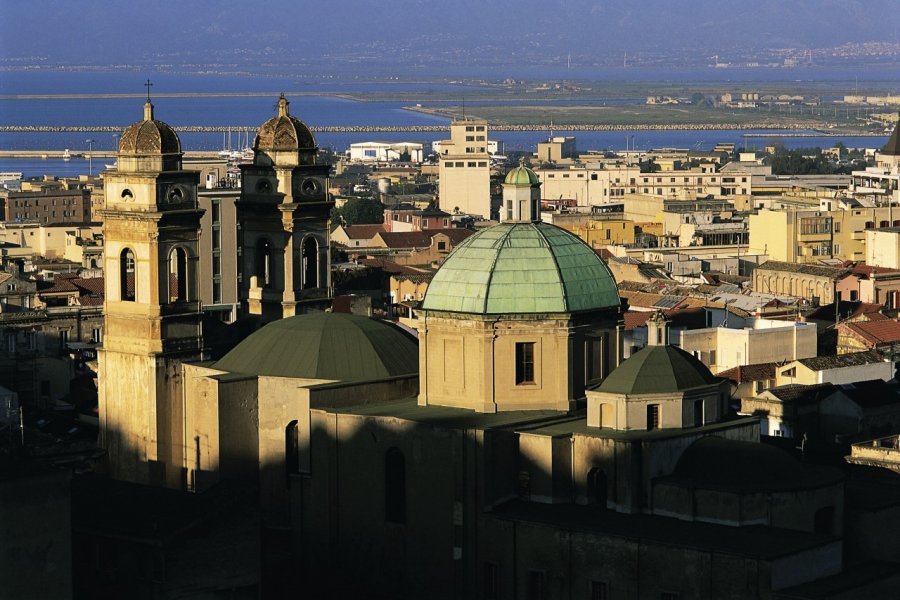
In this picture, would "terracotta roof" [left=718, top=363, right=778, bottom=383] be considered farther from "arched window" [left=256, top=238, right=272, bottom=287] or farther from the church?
the church

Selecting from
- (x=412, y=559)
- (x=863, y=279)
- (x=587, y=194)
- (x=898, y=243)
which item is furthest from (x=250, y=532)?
(x=587, y=194)

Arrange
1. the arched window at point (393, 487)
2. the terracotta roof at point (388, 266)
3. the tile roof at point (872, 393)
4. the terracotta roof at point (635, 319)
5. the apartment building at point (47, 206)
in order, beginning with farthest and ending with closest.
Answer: the apartment building at point (47, 206), the terracotta roof at point (388, 266), the terracotta roof at point (635, 319), the tile roof at point (872, 393), the arched window at point (393, 487)

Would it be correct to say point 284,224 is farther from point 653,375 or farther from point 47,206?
point 47,206

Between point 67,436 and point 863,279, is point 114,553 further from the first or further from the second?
point 863,279

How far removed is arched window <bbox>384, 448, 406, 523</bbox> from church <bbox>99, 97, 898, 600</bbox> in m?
0.03

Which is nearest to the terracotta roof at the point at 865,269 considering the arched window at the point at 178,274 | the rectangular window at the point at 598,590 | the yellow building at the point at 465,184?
the arched window at the point at 178,274

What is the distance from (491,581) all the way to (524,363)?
3256 millimetres

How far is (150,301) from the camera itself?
3822cm

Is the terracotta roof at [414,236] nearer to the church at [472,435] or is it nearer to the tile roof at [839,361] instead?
the tile roof at [839,361]

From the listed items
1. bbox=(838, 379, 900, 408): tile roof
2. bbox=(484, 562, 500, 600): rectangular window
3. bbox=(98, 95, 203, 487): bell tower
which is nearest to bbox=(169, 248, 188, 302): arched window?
bbox=(98, 95, 203, 487): bell tower

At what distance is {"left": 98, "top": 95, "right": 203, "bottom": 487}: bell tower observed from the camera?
38188 mm

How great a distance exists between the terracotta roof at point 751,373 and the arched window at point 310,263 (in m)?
11.6

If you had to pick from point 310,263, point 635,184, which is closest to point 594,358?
point 310,263

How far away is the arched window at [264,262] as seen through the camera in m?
40.8
